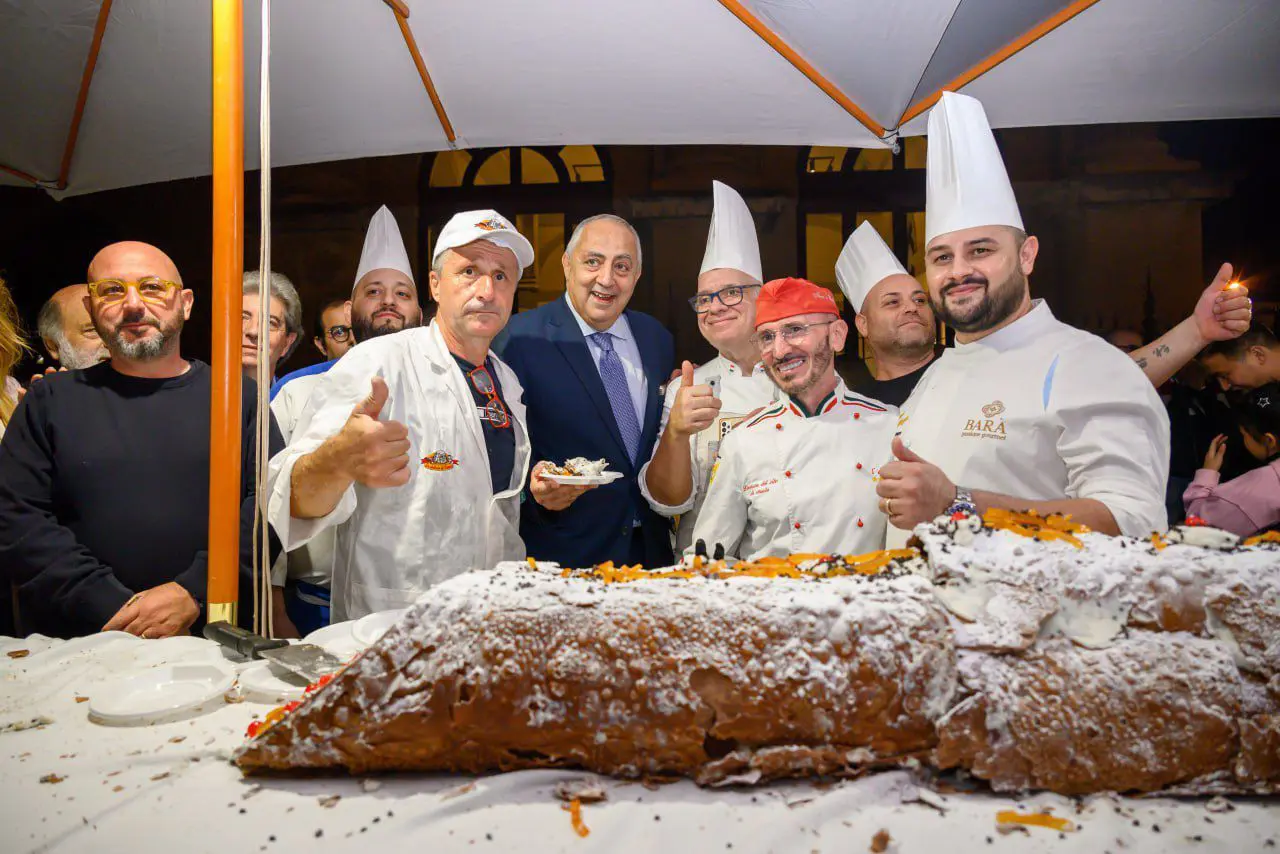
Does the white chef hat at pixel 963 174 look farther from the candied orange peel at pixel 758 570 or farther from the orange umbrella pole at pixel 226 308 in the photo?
the orange umbrella pole at pixel 226 308

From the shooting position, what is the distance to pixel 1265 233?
1.69 metres

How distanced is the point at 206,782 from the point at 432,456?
32.2 inches

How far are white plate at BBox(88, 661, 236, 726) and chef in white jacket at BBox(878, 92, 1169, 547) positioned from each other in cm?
122

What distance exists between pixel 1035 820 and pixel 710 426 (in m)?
1.12

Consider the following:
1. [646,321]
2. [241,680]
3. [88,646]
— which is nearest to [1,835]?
[241,680]

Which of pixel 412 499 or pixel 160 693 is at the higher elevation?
pixel 412 499

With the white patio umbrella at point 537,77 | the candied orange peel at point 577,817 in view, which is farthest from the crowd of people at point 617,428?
the candied orange peel at point 577,817

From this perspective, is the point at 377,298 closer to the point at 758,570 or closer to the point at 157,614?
the point at 157,614

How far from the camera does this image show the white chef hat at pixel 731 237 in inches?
73.8

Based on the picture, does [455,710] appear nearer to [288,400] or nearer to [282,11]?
[288,400]

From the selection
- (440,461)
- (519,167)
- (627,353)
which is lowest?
(440,461)

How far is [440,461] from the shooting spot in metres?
1.54

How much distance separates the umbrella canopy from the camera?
1555 mm

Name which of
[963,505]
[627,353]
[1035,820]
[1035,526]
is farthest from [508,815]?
[627,353]
